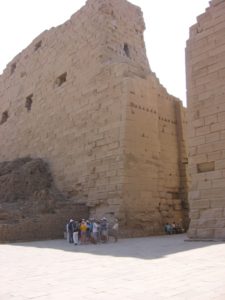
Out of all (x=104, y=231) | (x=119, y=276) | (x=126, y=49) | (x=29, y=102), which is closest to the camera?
(x=119, y=276)

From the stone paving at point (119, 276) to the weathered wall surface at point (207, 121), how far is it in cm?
204

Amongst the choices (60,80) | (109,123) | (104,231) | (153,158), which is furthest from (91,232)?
(60,80)

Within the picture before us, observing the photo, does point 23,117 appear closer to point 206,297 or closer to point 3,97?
point 3,97

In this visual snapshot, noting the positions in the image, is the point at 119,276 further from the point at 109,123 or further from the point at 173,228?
the point at 109,123

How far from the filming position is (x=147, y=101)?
11.8 meters

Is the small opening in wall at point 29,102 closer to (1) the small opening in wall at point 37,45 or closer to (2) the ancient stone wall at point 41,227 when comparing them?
(1) the small opening in wall at point 37,45

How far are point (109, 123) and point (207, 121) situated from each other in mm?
3653

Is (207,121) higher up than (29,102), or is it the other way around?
(29,102)

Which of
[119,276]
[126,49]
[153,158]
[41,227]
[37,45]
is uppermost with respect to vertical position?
[37,45]

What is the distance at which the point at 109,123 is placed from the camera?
37.6 feet

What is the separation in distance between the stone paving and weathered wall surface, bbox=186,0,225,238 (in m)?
2.04

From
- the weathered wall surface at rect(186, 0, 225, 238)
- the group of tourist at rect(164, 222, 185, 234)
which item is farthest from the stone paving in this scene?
the group of tourist at rect(164, 222, 185, 234)

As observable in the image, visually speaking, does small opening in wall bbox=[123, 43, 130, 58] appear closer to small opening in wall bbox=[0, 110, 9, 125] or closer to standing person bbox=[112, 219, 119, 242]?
standing person bbox=[112, 219, 119, 242]

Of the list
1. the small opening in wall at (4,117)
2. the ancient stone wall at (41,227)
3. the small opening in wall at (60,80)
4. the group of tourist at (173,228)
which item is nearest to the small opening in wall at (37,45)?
the small opening in wall at (60,80)
